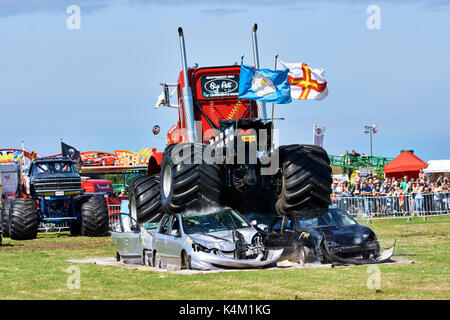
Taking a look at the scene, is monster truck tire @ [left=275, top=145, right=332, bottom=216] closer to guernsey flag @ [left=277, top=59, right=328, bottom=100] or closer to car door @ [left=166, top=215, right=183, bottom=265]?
car door @ [left=166, top=215, right=183, bottom=265]

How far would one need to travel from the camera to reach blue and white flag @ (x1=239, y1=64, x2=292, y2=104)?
1812 cm

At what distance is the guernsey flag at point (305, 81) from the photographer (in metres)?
22.9

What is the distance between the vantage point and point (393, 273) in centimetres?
1435

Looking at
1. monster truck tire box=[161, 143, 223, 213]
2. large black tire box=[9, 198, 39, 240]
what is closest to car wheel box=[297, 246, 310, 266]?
monster truck tire box=[161, 143, 223, 213]

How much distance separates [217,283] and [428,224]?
17.1 m

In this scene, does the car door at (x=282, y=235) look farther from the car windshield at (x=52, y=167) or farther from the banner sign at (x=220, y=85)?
the car windshield at (x=52, y=167)

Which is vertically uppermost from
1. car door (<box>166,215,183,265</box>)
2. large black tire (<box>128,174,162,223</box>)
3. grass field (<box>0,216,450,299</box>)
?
large black tire (<box>128,174,162,223</box>)

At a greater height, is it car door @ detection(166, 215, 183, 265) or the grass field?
car door @ detection(166, 215, 183, 265)

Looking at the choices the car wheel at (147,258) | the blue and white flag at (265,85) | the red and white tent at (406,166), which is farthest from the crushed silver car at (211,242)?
the red and white tent at (406,166)

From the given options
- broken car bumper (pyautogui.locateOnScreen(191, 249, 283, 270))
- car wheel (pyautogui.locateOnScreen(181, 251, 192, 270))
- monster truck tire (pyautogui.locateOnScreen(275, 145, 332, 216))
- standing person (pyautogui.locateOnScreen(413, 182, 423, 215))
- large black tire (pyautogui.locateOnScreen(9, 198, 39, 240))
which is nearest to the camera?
broken car bumper (pyautogui.locateOnScreen(191, 249, 283, 270))

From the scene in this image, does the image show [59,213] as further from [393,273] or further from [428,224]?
[393,273]

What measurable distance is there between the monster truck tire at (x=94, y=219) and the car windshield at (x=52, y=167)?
2.11 meters
